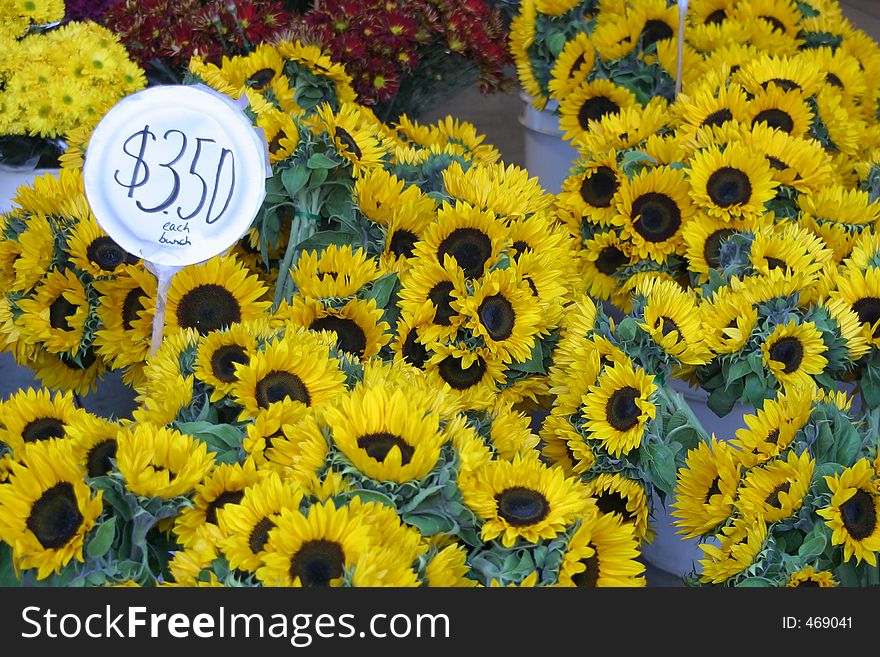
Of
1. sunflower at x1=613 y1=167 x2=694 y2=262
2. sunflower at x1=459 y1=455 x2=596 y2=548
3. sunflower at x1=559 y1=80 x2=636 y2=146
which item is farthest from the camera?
sunflower at x1=559 y1=80 x2=636 y2=146

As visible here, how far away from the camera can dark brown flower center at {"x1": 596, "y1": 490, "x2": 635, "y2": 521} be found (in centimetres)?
125

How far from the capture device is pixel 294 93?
159 centimetres

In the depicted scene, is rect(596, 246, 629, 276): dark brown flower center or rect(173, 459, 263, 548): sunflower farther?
rect(596, 246, 629, 276): dark brown flower center

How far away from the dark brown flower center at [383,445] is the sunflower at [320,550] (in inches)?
3.6

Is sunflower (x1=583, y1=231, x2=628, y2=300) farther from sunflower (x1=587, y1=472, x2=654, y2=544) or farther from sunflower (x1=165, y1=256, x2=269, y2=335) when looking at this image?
sunflower (x1=165, y1=256, x2=269, y2=335)

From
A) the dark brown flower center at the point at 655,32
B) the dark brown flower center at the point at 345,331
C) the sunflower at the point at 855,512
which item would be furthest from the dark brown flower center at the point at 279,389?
the dark brown flower center at the point at 655,32

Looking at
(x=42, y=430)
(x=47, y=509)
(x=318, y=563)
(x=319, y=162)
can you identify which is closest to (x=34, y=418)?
(x=42, y=430)

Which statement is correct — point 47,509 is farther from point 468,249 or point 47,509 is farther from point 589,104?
point 589,104

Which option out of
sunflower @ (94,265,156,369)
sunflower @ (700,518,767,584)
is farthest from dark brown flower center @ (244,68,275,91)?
sunflower @ (700,518,767,584)

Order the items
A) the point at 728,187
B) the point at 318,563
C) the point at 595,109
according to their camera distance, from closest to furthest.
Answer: the point at 318,563
the point at 728,187
the point at 595,109

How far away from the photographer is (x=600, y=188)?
1682 mm

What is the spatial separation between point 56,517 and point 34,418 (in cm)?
18

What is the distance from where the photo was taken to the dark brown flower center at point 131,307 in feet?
4.39
